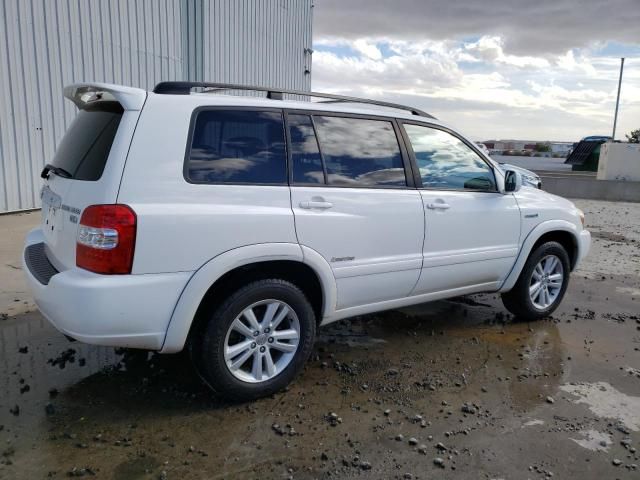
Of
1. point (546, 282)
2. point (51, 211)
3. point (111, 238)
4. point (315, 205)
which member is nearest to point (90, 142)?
point (51, 211)

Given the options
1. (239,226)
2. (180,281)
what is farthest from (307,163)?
(180,281)

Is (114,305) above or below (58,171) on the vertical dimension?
below

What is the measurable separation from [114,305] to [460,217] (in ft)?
8.51

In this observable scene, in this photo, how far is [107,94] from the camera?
3209 mm

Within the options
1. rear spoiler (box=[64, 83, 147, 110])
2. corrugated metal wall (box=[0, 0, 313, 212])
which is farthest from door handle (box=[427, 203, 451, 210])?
corrugated metal wall (box=[0, 0, 313, 212])

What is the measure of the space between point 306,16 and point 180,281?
1556 cm

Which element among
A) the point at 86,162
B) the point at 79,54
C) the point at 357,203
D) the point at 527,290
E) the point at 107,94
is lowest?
the point at 527,290

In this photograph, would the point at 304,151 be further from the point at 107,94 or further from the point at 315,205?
the point at 107,94

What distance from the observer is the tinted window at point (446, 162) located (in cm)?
405

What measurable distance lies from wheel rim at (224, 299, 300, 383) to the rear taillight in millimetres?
750

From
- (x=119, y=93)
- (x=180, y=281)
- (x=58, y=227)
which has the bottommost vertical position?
(x=180, y=281)

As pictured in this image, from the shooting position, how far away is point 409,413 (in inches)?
128

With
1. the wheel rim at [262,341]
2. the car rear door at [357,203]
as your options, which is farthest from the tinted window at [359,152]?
the wheel rim at [262,341]

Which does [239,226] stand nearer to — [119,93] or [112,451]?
[119,93]
